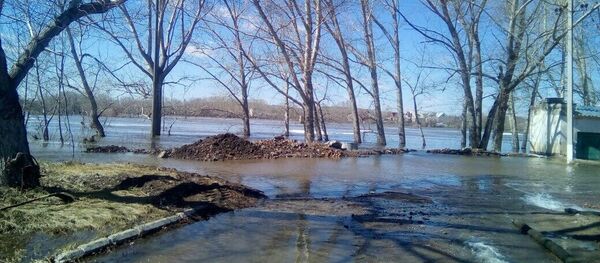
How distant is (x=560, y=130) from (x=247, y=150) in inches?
600

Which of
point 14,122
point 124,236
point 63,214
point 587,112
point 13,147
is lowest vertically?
point 124,236

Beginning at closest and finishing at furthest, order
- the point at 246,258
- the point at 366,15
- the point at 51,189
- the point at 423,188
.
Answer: the point at 246,258 → the point at 51,189 → the point at 423,188 → the point at 366,15

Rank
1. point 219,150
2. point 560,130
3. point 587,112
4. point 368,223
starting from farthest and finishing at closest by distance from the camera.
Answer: point 560,130 → point 587,112 → point 219,150 → point 368,223

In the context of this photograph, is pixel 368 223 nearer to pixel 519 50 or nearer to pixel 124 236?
pixel 124 236

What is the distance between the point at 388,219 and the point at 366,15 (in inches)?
991

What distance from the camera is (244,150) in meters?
17.9

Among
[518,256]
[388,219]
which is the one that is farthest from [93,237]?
[518,256]

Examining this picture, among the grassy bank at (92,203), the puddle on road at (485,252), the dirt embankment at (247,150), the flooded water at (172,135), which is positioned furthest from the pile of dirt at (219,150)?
the puddle on road at (485,252)

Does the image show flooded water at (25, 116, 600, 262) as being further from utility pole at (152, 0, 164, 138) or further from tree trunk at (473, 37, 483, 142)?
utility pole at (152, 0, 164, 138)

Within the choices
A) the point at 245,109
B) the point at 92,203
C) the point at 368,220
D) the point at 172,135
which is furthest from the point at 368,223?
the point at 245,109

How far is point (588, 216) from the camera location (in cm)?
802

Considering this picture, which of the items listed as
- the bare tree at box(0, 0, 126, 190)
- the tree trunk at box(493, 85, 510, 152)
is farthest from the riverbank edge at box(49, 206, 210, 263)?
the tree trunk at box(493, 85, 510, 152)

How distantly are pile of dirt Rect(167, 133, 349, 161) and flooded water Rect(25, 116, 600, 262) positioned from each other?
2.36 metres

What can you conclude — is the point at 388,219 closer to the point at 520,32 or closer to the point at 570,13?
the point at 570,13
